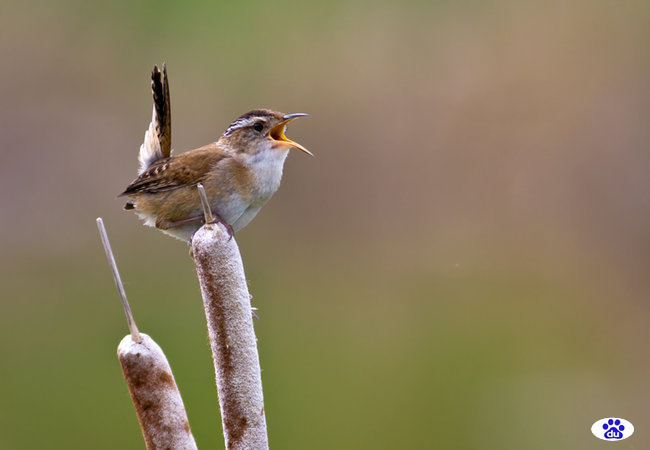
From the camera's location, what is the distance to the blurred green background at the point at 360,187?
698cm

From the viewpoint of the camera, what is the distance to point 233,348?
1.81m

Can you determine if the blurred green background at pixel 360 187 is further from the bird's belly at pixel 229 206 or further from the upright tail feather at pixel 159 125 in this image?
the bird's belly at pixel 229 206

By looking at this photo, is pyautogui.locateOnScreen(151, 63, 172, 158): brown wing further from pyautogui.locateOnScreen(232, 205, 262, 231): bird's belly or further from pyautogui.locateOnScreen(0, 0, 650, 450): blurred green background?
pyautogui.locateOnScreen(0, 0, 650, 450): blurred green background

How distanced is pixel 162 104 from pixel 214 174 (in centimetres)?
25

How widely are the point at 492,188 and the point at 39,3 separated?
15.3 feet

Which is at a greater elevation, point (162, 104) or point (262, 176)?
point (162, 104)

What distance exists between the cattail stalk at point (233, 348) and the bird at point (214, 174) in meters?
0.65

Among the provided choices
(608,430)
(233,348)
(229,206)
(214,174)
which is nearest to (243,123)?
(214,174)

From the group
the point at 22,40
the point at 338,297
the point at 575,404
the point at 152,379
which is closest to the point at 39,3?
the point at 22,40

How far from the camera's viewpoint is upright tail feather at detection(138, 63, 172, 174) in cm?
254

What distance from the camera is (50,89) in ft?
28.3

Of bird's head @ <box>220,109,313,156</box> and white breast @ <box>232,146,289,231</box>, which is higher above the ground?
bird's head @ <box>220,109,313,156</box>

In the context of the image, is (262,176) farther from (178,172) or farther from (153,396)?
(153,396)

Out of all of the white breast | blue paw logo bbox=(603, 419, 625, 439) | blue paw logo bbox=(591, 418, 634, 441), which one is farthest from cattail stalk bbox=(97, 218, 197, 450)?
blue paw logo bbox=(603, 419, 625, 439)
